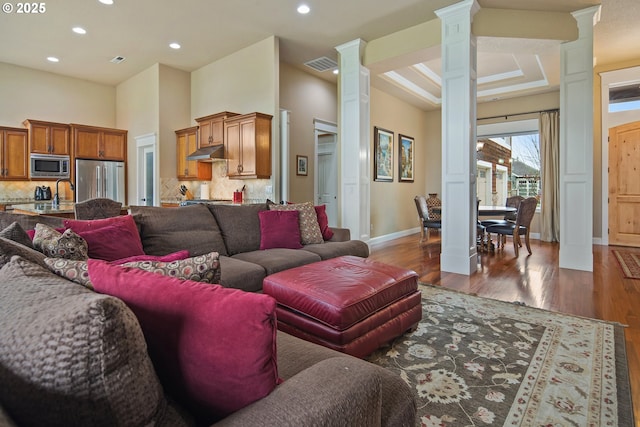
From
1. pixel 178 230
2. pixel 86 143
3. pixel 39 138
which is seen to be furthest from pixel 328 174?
pixel 39 138

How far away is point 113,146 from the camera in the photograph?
709 cm

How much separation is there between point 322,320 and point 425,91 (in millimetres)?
6851

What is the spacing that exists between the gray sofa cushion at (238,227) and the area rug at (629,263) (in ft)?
14.1

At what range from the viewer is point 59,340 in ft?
1.72

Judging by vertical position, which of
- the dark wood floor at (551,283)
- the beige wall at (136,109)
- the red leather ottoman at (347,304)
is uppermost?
the beige wall at (136,109)

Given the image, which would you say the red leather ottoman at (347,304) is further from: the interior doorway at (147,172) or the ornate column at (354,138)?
the interior doorway at (147,172)

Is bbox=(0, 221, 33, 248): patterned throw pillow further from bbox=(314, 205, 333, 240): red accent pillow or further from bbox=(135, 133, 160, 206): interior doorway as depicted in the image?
bbox=(135, 133, 160, 206): interior doorway

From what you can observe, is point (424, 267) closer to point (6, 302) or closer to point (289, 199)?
point (289, 199)

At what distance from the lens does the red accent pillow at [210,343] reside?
2.29ft

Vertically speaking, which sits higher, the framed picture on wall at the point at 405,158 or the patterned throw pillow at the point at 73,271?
the framed picture on wall at the point at 405,158

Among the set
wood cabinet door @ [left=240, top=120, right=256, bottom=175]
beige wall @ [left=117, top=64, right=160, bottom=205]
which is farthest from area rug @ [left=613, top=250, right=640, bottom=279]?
beige wall @ [left=117, top=64, right=160, bottom=205]

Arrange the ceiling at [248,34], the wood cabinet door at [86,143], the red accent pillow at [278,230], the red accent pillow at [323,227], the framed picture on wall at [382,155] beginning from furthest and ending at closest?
the framed picture on wall at [382,155] → the wood cabinet door at [86,143] → the ceiling at [248,34] → the red accent pillow at [323,227] → the red accent pillow at [278,230]

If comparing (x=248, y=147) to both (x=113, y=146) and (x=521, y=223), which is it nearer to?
(x=113, y=146)

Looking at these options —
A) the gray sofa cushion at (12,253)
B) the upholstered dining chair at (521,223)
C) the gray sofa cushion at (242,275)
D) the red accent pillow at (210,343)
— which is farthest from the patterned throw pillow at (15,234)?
the upholstered dining chair at (521,223)
